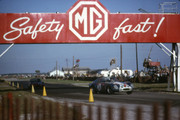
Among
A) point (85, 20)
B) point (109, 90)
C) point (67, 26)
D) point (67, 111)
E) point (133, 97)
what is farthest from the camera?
point (109, 90)

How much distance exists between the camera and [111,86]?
73.4 ft

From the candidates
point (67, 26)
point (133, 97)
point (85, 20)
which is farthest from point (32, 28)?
point (133, 97)

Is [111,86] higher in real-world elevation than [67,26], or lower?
lower

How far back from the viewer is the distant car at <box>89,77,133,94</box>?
22.0m

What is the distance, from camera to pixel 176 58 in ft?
81.5

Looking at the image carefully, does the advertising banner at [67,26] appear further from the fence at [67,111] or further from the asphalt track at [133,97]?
the fence at [67,111]

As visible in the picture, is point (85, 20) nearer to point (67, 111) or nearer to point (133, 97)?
point (133, 97)

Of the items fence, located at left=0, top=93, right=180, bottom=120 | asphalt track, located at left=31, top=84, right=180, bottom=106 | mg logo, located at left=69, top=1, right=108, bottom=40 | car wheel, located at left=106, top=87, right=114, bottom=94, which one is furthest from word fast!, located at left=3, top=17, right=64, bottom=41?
fence, located at left=0, top=93, right=180, bottom=120

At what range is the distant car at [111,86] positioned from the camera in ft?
72.1

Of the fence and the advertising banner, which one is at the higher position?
the advertising banner

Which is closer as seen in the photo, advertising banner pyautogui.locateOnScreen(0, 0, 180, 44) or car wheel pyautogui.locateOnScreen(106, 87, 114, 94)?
advertising banner pyautogui.locateOnScreen(0, 0, 180, 44)

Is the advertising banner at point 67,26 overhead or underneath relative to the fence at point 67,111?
overhead

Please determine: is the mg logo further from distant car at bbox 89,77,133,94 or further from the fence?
the fence

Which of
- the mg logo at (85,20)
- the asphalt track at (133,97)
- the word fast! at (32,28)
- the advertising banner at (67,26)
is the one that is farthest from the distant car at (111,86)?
the word fast! at (32,28)
